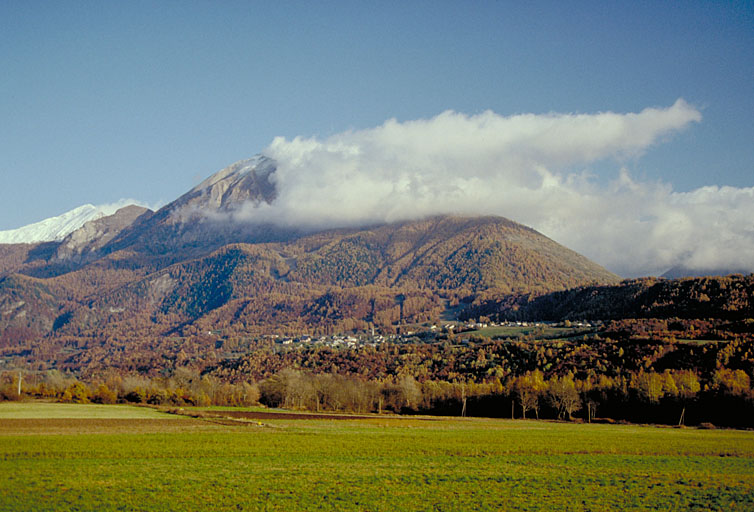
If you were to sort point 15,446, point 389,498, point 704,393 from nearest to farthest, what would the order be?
point 389,498
point 15,446
point 704,393

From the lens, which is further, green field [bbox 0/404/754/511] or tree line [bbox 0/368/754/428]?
tree line [bbox 0/368/754/428]

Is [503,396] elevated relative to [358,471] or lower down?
lower down

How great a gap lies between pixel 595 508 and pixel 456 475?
12.2 m

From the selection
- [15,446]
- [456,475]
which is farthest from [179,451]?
[456,475]

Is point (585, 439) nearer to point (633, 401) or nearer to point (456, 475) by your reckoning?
point (456, 475)

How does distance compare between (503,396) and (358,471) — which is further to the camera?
(503,396)

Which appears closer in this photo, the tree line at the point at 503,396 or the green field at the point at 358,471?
the green field at the point at 358,471

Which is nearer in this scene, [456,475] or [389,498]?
[389,498]

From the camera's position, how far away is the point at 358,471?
45750 mm

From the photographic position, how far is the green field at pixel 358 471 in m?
35.2

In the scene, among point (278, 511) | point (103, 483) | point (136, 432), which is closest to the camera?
point (278, 511)

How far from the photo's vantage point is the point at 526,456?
2227 inches

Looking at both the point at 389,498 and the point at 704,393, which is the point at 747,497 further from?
the point at 704,393

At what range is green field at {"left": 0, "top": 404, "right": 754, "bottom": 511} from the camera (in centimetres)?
3525
